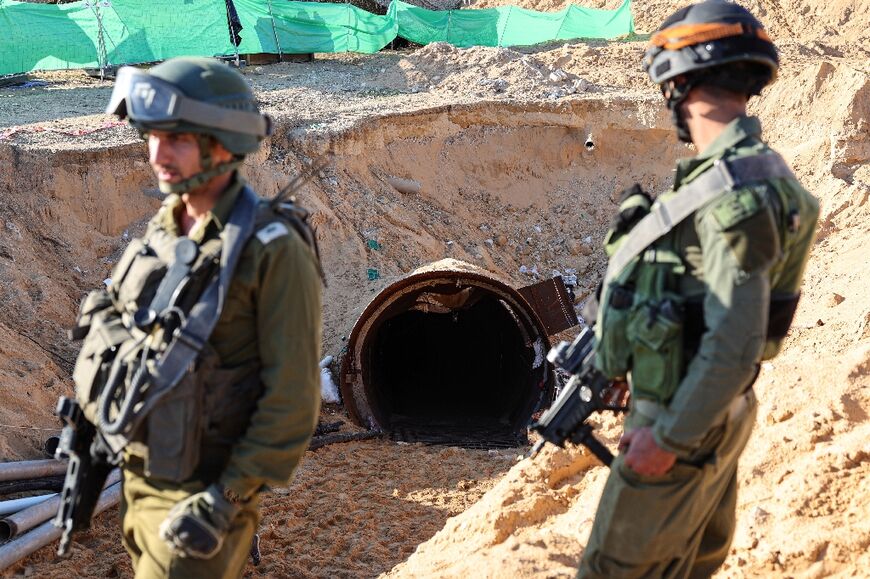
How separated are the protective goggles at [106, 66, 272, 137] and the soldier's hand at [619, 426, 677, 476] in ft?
4.52

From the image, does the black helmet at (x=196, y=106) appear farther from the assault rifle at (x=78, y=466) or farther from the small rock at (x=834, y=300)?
the small rock at (x=834, y=300)

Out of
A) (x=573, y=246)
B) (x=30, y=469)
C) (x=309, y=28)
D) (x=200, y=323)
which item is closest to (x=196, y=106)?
(x=200, y=323)

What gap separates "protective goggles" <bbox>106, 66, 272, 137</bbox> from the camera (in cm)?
261

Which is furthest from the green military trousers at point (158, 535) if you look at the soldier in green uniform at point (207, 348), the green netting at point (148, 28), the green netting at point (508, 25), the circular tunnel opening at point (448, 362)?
the green netting at point (508, 25)

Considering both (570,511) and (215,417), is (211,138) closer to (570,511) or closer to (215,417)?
(215,417)

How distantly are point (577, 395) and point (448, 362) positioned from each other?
1025 cm

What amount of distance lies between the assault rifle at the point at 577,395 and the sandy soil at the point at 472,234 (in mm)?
846

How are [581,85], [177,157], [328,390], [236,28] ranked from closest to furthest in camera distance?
[177,157]
[328,390]
[581,85]
[236,28]

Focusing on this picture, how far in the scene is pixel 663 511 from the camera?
2639 millimetres

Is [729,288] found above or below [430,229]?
above

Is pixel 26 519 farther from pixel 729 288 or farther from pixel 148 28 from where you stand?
pixel 148 28

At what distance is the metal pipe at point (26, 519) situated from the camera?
489 centimetres

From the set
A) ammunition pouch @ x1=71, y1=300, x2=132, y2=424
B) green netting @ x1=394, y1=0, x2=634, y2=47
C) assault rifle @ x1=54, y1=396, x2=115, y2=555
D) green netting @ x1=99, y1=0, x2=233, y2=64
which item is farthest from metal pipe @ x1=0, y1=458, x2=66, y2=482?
green netting @ x1=394, y1=0, x2=634, y2=47

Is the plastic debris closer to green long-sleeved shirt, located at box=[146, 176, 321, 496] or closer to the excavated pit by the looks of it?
the excavated pit
